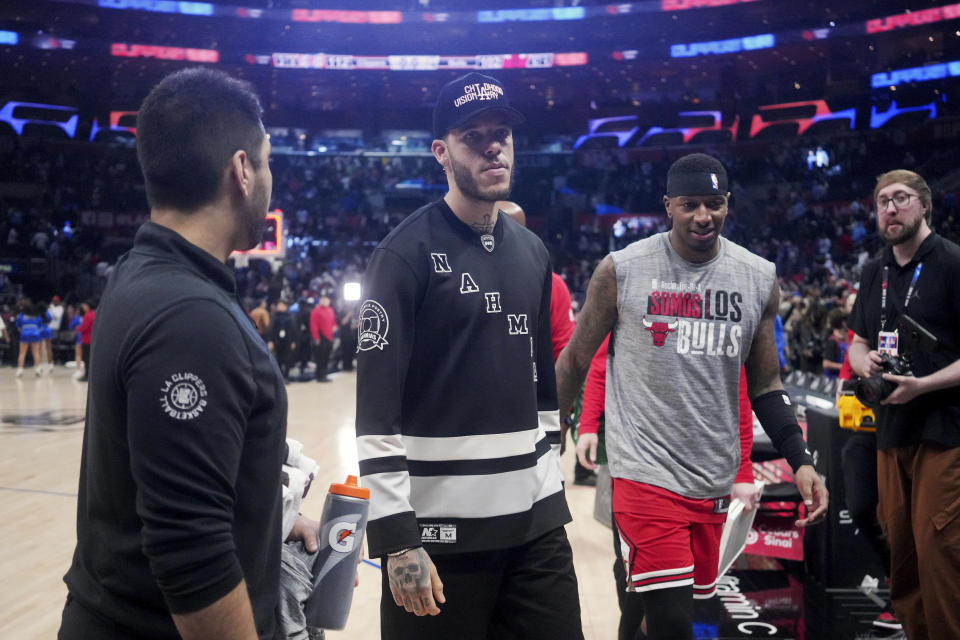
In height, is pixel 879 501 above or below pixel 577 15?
below

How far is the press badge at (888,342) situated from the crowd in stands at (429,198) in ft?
52.5

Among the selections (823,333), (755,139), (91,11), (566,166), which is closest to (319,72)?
(91,11)

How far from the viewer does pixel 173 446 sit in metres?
1.28

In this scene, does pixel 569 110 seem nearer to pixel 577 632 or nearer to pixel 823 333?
pixel 823 333

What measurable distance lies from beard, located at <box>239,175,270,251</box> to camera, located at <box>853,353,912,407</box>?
2.76 m

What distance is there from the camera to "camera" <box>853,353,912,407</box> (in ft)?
11.3

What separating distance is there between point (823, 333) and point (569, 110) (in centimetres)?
2389

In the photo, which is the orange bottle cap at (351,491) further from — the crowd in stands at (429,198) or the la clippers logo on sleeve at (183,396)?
the crowd in stands at (429,198)

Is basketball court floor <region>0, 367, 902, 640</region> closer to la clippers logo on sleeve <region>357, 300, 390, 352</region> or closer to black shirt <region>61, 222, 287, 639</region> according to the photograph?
black shirt <region>61, 222, 287, 639</region>

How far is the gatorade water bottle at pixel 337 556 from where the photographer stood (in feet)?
6.03

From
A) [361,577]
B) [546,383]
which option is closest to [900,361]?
[546,383]

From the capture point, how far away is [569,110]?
34062 millimetres

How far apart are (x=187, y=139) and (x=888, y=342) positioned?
318 cm

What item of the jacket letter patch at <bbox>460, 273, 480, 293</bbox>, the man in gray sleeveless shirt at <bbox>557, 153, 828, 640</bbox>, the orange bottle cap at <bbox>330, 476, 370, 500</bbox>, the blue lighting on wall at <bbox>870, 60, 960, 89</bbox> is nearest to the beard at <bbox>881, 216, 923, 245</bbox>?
the man in gray sleeveless shirt at <bbox>557, 153, 828, 640</bbox>
